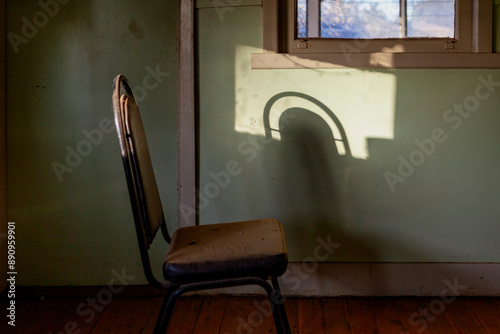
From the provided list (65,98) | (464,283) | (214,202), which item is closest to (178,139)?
(214,202)

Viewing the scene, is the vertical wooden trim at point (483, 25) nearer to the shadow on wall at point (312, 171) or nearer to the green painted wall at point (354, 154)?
the green painted wall at point (354, 154)

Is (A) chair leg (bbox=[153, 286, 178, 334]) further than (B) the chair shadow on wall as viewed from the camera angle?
No

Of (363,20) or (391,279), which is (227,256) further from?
(363,20)

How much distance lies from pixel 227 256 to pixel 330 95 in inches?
39.7

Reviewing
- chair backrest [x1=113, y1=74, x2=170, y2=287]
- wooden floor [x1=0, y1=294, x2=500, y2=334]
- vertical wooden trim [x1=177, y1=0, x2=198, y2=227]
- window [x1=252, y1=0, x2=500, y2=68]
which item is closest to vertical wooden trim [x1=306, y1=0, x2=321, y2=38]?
window [x1=252, y1=0, x2=500, y2=68]

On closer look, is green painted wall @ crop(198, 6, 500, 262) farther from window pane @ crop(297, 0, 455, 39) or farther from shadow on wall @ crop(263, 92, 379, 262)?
window pane @ crop(297, 0, 455, 39)

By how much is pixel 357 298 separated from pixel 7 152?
1.70 metres

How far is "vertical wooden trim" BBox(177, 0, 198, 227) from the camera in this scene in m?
1.97

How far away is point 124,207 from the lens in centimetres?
207

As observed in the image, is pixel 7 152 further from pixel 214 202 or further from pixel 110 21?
pixel 214 202

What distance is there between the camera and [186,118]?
199cm

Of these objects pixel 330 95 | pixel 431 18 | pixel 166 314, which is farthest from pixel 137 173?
pixel 431 18

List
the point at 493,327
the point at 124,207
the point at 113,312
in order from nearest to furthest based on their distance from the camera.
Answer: the point at 493,327
the point at 113,312
the point at 124,207

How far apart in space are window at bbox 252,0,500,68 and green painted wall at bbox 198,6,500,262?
5 centimetres
